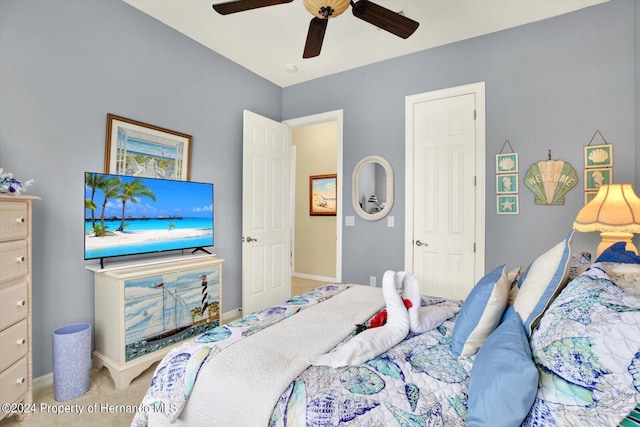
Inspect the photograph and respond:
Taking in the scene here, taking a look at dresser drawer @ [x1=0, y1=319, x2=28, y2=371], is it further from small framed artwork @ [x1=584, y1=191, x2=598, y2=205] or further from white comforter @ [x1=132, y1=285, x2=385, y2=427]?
small framed artwork @ [x1=584, y1=191, x2=598, y2=205]

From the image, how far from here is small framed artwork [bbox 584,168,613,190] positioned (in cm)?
249

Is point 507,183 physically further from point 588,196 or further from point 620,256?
point 620,256

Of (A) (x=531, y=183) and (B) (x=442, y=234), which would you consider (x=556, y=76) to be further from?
(B) (x=442, y=234)

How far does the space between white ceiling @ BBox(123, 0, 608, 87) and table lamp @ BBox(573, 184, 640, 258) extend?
5.31ft

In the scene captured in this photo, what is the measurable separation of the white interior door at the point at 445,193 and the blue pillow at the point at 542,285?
72.7 inches

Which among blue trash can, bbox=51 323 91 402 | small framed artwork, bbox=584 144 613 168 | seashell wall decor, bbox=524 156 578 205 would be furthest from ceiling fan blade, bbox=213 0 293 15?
small framed artwork, bbox=584 144 613 168

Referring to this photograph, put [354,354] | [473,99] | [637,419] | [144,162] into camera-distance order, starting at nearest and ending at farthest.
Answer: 1. [637,419]
2. [354,354]
3. [144,162]
4. [473,99]

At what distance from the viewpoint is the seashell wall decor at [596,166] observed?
2.49 m

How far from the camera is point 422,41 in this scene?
3094 mm

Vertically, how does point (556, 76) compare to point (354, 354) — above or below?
above

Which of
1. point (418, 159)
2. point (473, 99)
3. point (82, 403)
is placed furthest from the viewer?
point (418, 159)

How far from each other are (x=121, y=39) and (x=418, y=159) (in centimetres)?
287

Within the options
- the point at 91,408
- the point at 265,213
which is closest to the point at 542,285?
the point at 91,408

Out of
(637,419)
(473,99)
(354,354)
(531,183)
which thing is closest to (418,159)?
(473,99)
